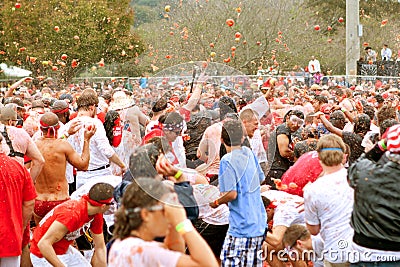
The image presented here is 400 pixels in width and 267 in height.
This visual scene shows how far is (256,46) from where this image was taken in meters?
23.9

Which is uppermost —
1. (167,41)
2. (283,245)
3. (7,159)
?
(167,41)

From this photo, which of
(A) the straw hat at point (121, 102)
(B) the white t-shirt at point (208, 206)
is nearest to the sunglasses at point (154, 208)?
(B) the white t-shirt at point (208, 206)

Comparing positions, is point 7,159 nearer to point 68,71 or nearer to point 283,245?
point 283,245

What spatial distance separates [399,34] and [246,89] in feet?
111

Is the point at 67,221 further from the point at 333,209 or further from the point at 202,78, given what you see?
the point at 333,209

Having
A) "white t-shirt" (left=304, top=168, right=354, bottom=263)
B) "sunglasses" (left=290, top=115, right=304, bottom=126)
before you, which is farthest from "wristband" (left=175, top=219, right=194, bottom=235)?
"sunglasses" (left=290, top=115, right=304, bottom=126)

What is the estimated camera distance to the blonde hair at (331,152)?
5.96 m

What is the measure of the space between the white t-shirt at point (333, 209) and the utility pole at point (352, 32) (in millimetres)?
21381

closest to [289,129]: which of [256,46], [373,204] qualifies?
[373,204]

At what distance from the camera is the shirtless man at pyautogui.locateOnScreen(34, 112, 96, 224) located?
311 inches

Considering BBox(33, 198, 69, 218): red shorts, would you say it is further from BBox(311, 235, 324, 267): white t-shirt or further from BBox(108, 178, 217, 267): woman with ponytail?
BBox(108, 178, 217, 267): woman with ponytail

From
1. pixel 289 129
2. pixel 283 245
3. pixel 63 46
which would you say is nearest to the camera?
pixel 283 245

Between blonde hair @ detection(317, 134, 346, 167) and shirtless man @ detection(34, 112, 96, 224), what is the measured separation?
2.80 m

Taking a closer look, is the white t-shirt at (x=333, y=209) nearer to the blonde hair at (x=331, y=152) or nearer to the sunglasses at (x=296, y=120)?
the blonde hair at (x=331, y=152)
